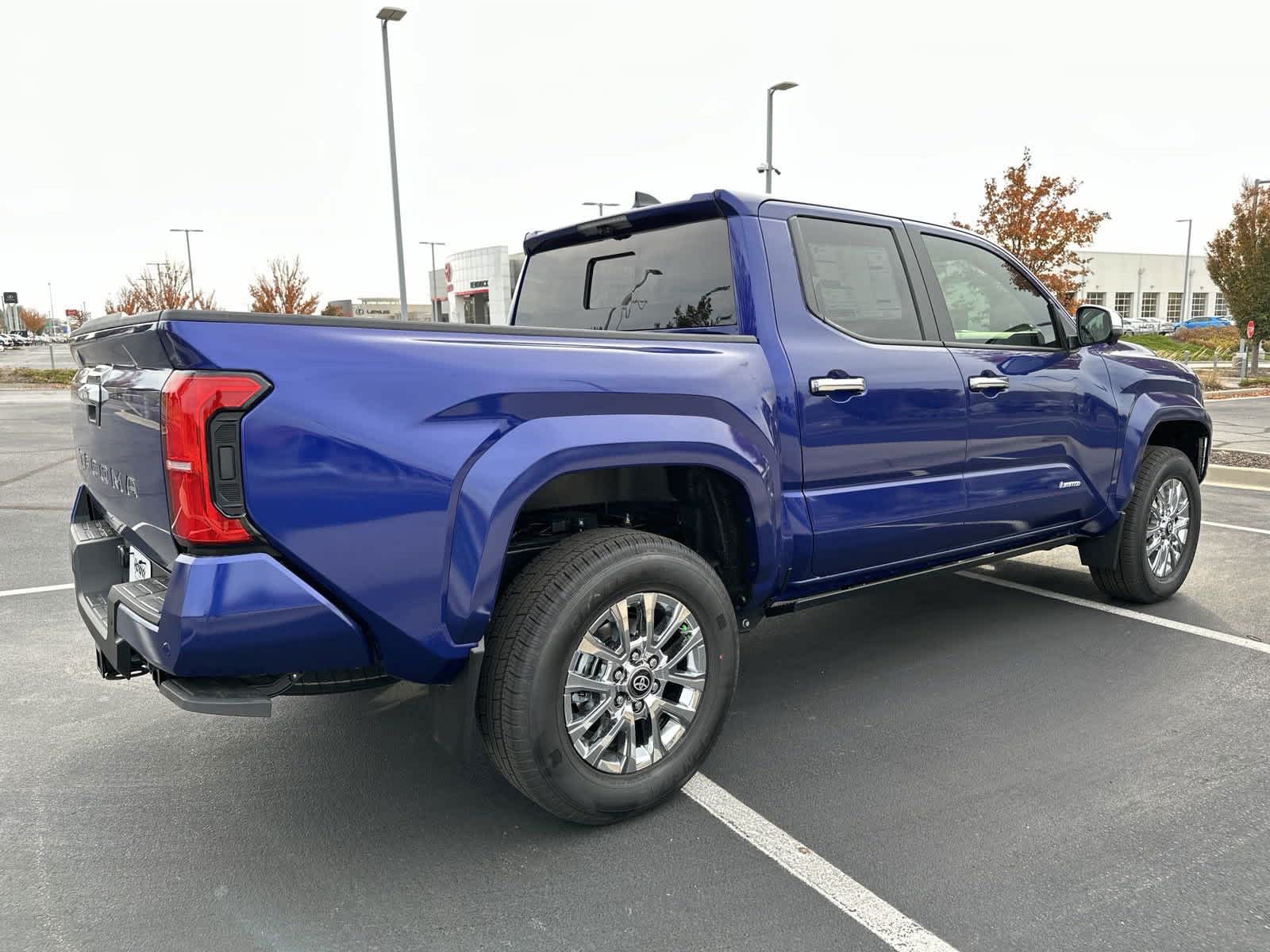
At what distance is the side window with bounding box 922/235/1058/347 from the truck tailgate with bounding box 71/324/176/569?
3.10 metres

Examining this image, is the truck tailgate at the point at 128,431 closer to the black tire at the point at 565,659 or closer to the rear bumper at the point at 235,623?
the rear bumper at the point at 235,623

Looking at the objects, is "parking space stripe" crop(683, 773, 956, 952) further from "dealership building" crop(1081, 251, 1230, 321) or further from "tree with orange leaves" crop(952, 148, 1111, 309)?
"dealership building" crop(1081, 251, 1230, 321)

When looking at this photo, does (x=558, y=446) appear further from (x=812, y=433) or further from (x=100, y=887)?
(x=100, y=887)

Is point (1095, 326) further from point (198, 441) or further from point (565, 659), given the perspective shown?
point (198, 441)

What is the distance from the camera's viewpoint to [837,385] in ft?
11.1

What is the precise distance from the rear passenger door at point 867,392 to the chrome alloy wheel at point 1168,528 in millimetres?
1791

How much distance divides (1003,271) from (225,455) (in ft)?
12.0

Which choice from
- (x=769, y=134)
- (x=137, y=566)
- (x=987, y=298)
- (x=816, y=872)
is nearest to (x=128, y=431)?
(x=137, y=566)

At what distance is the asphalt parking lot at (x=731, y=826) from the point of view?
237 centimetres

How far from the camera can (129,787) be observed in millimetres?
3107

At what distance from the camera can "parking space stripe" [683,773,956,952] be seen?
7.54 feet

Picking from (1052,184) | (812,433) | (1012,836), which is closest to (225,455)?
(812,433)

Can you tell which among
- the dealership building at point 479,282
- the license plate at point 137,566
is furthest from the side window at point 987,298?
the dealership building at point 479,282

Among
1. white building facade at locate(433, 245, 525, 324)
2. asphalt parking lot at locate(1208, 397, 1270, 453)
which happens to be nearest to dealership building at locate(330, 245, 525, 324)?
white building facade at locate(433, 245, 525, 324)
